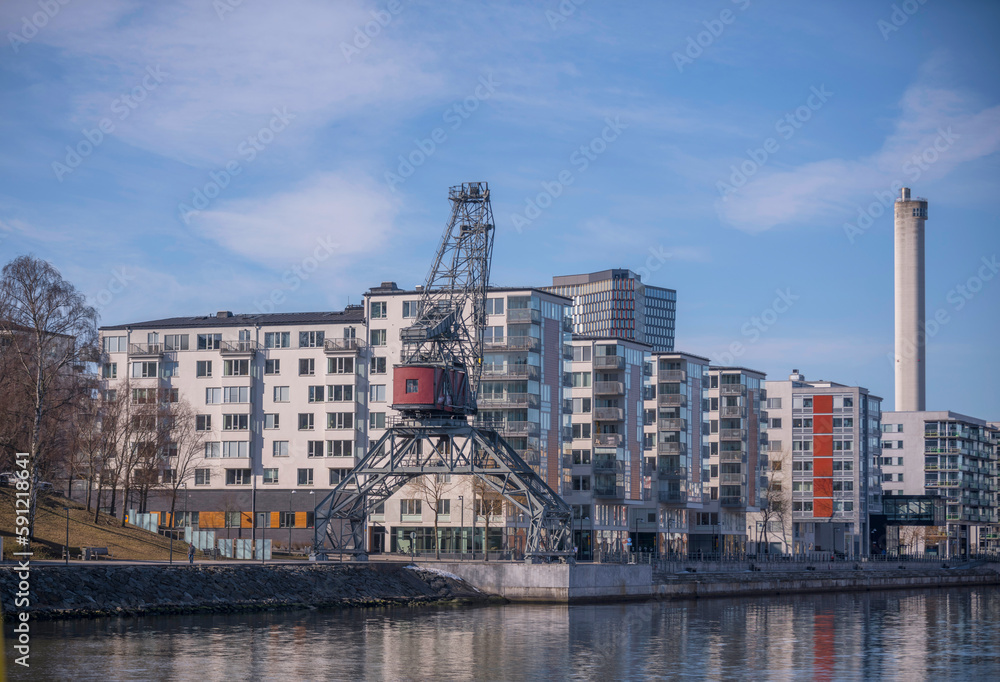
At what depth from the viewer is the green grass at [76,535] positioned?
251ft

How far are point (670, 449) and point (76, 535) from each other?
286 ft

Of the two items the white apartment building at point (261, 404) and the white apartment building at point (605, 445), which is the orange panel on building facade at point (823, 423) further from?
the white apartment building at point (261, 404)

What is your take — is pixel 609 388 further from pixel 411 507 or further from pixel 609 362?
pixel 411 507

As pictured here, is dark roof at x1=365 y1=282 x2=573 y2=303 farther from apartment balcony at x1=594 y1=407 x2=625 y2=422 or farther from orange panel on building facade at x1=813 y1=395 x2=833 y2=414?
orange panel on building facade at x1=813 y1=395 x2=833 y2=414

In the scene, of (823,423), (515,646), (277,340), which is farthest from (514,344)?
(823,423)

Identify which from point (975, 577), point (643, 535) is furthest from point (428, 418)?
point (975, 577)

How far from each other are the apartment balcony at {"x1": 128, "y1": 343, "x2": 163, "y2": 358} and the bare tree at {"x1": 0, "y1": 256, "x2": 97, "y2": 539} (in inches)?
2017

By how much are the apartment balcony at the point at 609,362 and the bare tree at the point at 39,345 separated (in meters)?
69.5

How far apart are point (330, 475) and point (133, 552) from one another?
43.7 metres

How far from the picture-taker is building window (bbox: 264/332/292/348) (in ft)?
429

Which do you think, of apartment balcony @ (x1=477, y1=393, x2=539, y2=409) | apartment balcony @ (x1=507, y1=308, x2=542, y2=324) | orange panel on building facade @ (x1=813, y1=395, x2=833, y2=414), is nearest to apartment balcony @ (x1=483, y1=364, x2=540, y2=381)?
apartment balcony @ (x1=477, y1=393, x2=539, y2=409)

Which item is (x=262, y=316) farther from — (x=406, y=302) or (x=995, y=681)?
(x=995, y=681)

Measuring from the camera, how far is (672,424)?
15450 centimetres

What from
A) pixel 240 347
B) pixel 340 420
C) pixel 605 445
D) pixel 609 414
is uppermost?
pixel 240 347
